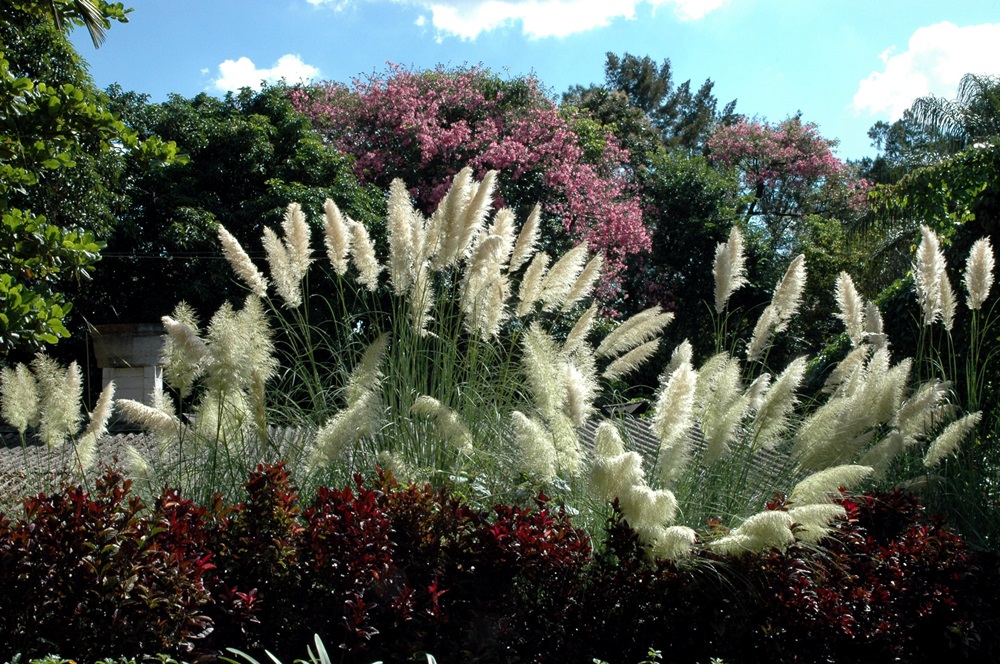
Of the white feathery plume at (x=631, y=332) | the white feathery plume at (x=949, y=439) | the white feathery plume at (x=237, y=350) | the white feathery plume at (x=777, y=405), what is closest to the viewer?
the white feathery plume at (x=237, y=350)

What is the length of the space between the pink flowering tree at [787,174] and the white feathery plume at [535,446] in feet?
61.8

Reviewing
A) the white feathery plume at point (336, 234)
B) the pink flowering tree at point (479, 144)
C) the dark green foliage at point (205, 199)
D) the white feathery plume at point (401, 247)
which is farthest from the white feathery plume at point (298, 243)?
the pink flowering tree at point (479, 144)

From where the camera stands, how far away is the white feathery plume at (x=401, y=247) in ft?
14.6

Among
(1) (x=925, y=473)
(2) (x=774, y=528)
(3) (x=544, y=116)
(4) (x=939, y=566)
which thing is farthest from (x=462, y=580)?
(3) (x=544, y=116)

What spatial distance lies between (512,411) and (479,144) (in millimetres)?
11562

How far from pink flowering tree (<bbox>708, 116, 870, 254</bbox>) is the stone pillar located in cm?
1496

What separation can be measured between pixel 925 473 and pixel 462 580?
2992 mm

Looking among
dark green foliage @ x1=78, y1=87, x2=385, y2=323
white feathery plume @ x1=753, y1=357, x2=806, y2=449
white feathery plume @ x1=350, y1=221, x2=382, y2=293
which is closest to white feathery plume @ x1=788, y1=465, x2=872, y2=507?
white feathery plume @ x1=753, y1=357, x2=806, y2=449

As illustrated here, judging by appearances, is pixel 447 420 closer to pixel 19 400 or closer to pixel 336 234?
pixel 336 234

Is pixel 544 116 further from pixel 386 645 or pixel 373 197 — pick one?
pixel 386 645

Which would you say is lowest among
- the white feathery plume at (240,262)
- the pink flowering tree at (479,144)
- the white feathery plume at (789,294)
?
the white feathery plume at (240,262)

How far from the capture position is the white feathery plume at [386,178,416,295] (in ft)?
14.6

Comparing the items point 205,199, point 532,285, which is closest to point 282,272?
point 532,285

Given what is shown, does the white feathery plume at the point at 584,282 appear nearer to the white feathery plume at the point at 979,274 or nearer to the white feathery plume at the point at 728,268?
the white feathery plume at the point at 728,268
